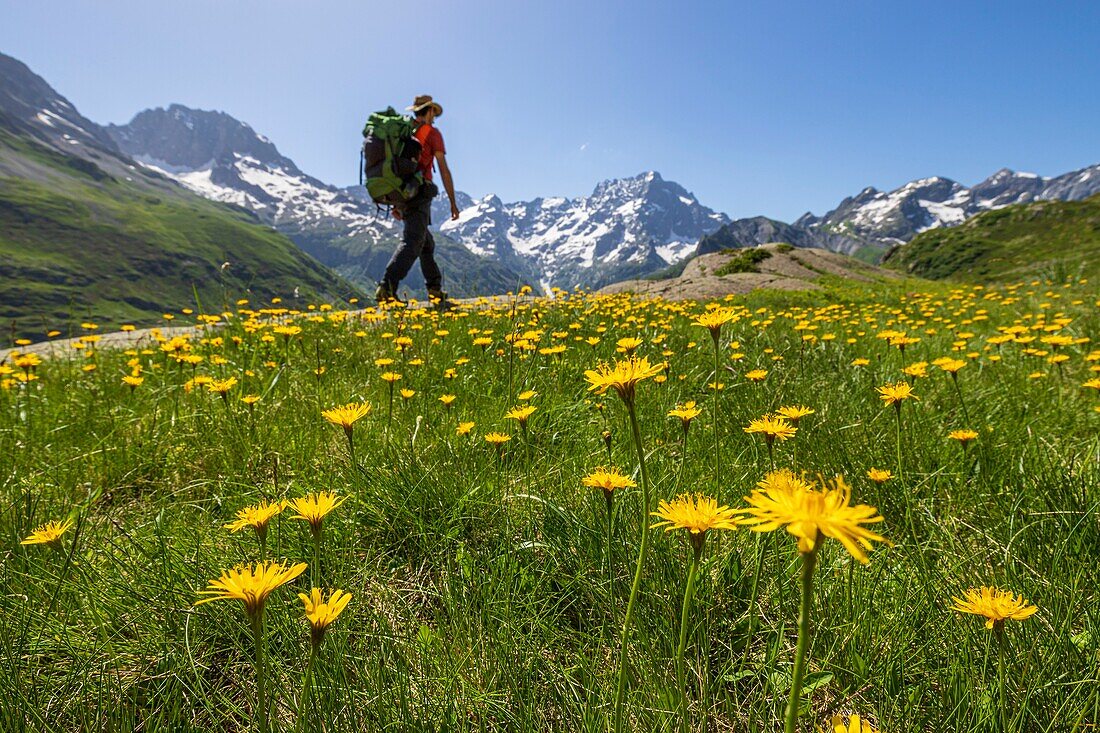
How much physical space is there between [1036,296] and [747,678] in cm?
1128

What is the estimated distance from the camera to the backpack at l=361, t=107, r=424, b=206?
825 centimetres

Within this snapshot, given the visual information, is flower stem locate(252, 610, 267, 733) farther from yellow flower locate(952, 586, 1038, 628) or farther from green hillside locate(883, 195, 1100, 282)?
green hillside locate(883, 195, 1100, 282)

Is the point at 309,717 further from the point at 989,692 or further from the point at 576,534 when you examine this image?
the point at 989,692

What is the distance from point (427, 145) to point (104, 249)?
18733cm

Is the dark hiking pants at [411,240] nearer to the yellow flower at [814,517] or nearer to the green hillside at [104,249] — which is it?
the yellow flower at [814,517]

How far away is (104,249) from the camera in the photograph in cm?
14362

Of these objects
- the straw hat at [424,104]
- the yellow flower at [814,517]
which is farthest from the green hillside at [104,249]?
the yellow flower at [814,517]

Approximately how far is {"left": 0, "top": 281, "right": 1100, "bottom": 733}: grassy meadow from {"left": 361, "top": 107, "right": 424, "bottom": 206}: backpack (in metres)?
5.96

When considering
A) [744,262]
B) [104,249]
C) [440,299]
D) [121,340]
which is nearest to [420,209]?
[440,299]

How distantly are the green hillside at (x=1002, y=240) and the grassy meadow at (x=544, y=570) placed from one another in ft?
351

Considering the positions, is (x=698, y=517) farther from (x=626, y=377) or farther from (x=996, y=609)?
(x=996, y=609)

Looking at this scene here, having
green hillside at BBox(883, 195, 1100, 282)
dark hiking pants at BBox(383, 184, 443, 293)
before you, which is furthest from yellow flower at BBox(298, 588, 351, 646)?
green hillside at BBox(883, 195, 1100, 282)

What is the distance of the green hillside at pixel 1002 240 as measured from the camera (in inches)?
3676

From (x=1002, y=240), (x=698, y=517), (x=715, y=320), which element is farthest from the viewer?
(x=1002, y=240)
